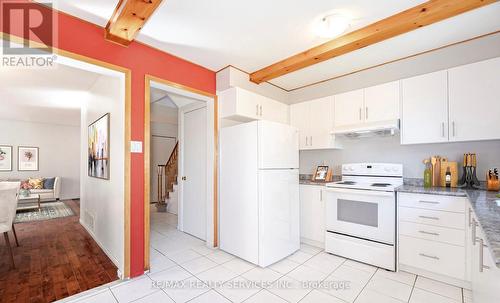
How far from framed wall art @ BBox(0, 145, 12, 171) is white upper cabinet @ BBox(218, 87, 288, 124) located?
7.11 metres

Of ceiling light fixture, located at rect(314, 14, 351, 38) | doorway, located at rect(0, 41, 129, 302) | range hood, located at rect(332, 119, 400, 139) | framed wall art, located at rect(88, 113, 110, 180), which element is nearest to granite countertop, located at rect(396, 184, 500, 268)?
range hood, located at rect(332, 119, 400, 139)

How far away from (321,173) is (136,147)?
2583 mm

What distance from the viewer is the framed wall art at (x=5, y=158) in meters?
6.19

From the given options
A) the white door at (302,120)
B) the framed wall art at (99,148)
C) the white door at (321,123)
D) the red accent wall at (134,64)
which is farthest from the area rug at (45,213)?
the white door at (321,123)

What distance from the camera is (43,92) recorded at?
4082 millimetres

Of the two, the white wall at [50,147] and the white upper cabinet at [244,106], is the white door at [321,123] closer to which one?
the white upper cabinet at [244,106]

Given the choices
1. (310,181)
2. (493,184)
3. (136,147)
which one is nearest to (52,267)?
(136,147)

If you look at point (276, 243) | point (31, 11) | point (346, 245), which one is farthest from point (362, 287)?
point (31, 11)

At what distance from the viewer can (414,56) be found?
2.77 m

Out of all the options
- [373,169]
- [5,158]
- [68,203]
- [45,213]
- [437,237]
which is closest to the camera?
[437,237]

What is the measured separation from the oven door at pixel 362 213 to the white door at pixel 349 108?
0.96 meters

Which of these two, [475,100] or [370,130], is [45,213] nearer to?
[370,130]

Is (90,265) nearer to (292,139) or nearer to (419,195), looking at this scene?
(292,139)

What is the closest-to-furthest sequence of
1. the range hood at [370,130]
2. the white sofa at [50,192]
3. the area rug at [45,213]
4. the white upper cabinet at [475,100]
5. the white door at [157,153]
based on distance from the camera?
the white upper cabinet at [475,100] < the range hood at [370,130] < the area rug at [45,213] < the white sofa at [50,192] < the white door at [157,153]
